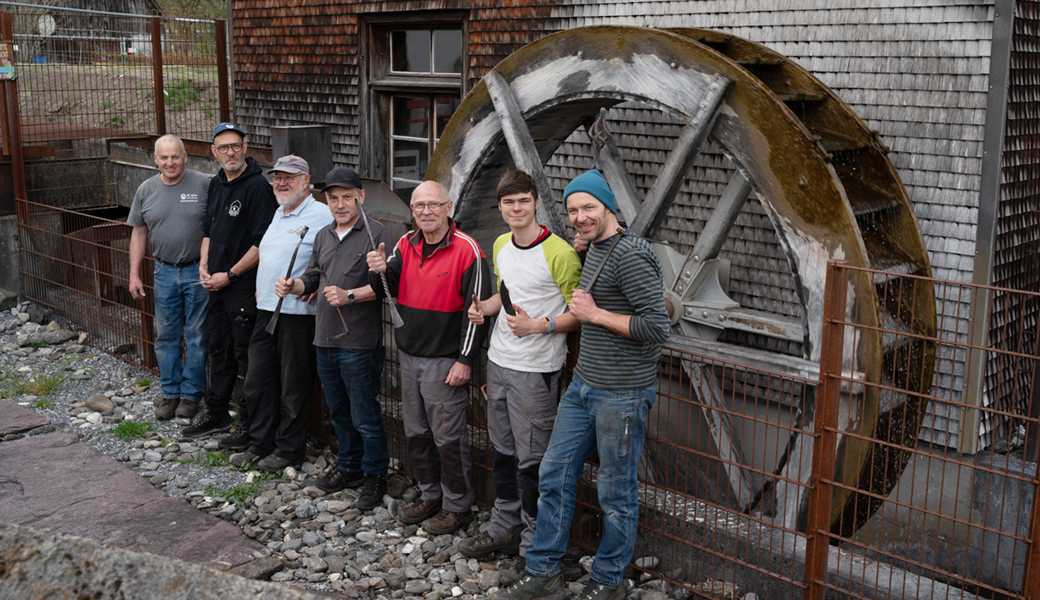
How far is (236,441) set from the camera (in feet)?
18.0

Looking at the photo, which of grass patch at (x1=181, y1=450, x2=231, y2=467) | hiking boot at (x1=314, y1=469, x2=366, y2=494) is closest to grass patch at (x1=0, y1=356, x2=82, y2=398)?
grass patch at (x1=181, y1=450, x2=231, y2=467)

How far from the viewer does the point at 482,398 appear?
5480 millimetres

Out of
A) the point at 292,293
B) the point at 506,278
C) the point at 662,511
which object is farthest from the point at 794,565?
the point at 292,293

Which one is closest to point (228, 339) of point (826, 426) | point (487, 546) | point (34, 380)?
point (34, 380)

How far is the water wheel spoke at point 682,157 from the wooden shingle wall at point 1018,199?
1.61 meters

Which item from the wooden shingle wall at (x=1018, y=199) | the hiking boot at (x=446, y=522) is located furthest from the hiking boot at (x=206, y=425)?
the wooden shingle wall at (x=1018, y=199)

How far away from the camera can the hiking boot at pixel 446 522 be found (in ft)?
14.8

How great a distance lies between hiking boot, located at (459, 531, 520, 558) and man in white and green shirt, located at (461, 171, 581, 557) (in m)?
0.09

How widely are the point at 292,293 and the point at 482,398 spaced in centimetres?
132

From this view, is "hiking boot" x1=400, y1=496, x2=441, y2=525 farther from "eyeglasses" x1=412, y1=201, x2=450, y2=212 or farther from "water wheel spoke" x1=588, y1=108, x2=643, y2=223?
"water wheel spoke" x1=588, y1=108, x2=643, y2=223

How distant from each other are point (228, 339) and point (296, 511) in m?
1.35

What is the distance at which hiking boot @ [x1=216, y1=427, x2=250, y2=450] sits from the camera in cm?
548

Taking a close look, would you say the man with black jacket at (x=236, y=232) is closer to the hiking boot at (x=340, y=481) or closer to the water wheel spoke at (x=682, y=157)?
the hiking boot at (x=340, y=481)

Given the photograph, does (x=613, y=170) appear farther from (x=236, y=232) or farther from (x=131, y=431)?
(x=131, y=431)
